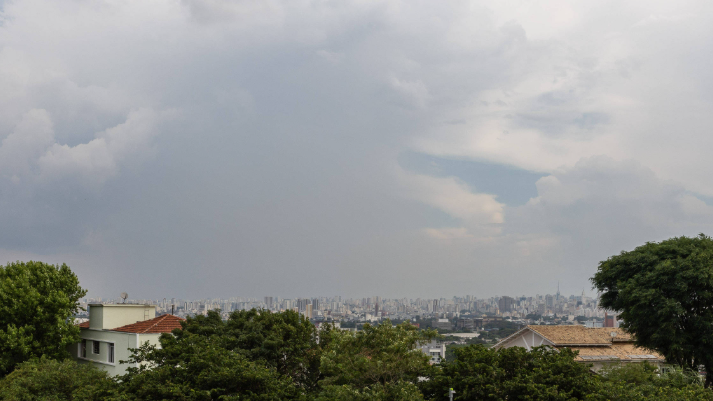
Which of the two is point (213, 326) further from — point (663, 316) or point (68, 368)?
point (663, 316)

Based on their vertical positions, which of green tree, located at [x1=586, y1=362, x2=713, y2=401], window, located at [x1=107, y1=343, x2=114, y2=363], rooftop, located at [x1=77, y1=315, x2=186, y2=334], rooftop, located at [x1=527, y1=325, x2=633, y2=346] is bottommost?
window, located at [x1=107, y1=343, x2=114, y2=363]

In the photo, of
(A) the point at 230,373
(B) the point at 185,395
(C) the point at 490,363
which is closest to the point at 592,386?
(C) the point at 490,363

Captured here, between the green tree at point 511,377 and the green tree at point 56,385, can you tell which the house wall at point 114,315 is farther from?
the green tree at point 511,377

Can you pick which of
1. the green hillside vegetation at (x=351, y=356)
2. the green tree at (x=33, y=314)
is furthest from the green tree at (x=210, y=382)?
the green tree at (x=33, y=314)

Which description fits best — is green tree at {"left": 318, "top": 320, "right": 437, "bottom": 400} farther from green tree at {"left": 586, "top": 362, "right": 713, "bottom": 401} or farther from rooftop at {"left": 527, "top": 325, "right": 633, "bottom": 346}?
rooftop at {"left": 527, "top": 325, "right": 633, "bottom": 346}

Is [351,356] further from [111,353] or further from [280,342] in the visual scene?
[111,353]

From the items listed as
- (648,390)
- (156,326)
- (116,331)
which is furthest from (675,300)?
(116,331)

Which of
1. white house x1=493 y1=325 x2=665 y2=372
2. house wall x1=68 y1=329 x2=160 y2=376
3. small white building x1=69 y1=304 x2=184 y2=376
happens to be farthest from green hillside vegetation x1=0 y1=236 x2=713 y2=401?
white house x1=493 y1=325 x2=665 y2=372
